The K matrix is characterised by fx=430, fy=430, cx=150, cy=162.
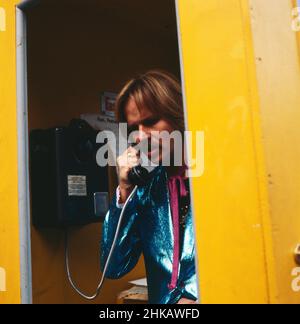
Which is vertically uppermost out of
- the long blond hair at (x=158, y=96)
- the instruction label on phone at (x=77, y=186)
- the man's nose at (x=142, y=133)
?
the long blond hair at (x=158, y=96)

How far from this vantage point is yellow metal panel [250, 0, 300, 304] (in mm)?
1061

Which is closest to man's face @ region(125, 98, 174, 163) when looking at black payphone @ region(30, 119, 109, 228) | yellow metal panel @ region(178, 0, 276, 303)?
black payphone @ region(30, 119, 109, 228)

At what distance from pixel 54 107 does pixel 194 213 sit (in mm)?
1379

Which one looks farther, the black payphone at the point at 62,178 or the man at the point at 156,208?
the black payphone at the point at 62,178

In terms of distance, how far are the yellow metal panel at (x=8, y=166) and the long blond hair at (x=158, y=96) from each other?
1.66 ft

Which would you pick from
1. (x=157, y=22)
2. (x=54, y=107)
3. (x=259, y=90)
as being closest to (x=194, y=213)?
(x=259, y=90)

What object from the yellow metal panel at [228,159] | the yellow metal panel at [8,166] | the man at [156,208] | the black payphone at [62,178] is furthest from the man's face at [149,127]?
the yellow metal panel at [228,159]

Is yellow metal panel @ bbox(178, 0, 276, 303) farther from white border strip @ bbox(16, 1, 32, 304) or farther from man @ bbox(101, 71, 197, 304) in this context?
white border strip @ bbox(16, 1, 32, 304)

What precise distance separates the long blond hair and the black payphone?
1.23 feet

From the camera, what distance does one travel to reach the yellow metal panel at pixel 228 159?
1056 mm

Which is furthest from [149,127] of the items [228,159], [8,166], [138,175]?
[228,159]

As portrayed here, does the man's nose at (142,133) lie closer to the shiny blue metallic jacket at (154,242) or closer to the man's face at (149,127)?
the man's face at (149,127)

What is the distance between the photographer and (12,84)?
188cm

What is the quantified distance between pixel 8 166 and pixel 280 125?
1.20m
